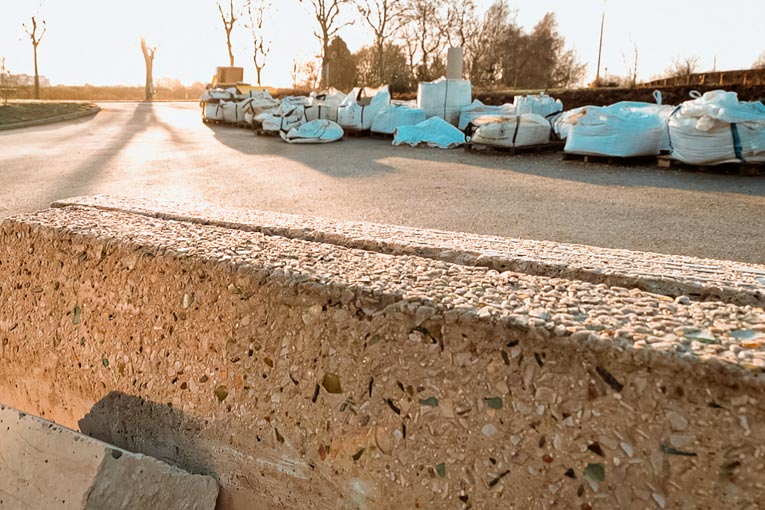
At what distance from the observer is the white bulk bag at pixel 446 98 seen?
45.2 ft

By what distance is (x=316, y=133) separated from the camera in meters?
12.7

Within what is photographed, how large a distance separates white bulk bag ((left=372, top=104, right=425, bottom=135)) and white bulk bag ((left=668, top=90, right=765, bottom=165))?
613 centimetres

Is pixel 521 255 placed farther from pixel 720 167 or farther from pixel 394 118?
pixel 394 118

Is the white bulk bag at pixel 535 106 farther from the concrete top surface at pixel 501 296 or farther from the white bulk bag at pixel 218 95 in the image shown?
the concrete top surface at pixel 501 296

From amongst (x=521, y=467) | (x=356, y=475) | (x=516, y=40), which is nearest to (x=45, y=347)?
(x=356, y=475)

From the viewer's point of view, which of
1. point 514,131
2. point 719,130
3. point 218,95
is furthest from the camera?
point 218,95

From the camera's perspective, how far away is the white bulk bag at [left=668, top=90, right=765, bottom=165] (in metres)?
7.64

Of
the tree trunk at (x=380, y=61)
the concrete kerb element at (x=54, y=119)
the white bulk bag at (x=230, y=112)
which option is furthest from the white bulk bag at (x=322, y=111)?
the tree trunk at (x=380, y=61)

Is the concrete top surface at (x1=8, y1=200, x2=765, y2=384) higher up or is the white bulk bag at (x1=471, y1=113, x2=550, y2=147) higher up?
the white bulk bag at (x1=471, y1=113, x2=550, y2=147)

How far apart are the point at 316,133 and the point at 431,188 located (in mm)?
5972

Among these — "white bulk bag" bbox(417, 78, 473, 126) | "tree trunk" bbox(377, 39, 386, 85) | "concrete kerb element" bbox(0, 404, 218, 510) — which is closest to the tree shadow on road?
"concrete kerb element" bbox(0, 404, 218, 510)

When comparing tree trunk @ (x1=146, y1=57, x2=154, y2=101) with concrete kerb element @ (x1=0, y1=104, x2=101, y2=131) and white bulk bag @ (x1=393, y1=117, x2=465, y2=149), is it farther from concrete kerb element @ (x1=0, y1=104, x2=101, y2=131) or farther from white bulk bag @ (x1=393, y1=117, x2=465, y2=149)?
white bulk bag @ (x1=393, y1=117, x2=465, y2=149)

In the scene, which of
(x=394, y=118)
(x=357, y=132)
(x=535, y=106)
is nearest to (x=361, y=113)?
(x=357, y=132)

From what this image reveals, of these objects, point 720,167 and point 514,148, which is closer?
point 720,167
